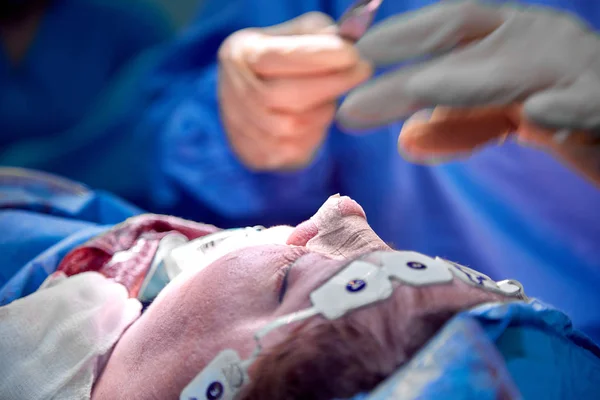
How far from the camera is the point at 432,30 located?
1.57 feet

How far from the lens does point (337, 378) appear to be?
27 centimetres

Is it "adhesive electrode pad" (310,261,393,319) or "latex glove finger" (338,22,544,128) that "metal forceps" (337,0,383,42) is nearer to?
"latex glove finger" (338,22,544,128)

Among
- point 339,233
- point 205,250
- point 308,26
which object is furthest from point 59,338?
point 308,26

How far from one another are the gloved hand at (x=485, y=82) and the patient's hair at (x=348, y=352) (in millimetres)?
206

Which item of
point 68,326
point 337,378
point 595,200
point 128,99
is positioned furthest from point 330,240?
point 128,99

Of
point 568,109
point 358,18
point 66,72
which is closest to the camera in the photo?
point 568,109

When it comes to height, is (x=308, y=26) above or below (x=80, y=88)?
above

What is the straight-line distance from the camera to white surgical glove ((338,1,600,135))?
413 mm

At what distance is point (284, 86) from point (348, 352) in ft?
2.29

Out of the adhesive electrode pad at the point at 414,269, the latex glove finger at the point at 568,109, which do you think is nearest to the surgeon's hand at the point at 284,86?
the latex glove finger at the point at 568,109

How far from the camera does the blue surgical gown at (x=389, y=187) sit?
0.75 m

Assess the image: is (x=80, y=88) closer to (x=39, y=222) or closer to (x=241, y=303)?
(x=39, y=222)

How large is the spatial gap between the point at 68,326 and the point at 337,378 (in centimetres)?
25

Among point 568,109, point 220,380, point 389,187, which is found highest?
point 568,109
